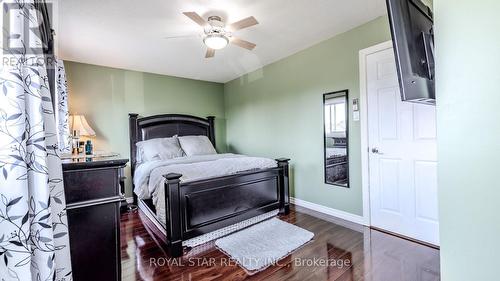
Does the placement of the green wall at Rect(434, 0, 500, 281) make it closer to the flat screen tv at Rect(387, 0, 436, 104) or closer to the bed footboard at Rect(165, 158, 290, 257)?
the flat screen tv at Rect(387, 0, 436, 104)

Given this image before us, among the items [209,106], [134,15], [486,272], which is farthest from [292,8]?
[209,106]

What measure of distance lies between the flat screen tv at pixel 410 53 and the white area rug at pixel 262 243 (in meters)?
1.76

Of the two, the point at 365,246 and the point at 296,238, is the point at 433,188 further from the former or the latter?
the point at 296,238

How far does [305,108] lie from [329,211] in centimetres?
153

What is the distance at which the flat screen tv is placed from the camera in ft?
2.48


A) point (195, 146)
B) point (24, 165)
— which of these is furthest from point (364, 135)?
point (24, 165)

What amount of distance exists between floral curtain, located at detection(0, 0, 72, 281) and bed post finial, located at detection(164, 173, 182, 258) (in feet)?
4.77

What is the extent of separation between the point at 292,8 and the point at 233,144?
3.20 meters

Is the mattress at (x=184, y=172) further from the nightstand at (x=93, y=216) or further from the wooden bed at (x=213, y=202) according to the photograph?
the nightstand at (x=93, y=216)

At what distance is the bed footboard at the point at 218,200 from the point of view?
2.17 m

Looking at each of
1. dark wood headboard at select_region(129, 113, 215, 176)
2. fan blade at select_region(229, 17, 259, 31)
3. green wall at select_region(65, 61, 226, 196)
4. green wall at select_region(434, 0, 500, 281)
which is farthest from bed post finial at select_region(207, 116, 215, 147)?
green wall at select_region(434, 0, 500, 281)

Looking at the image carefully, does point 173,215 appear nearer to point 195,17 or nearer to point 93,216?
point 93,216

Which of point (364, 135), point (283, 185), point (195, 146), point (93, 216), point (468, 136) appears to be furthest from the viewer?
point (195, 146)

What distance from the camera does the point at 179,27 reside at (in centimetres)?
259
